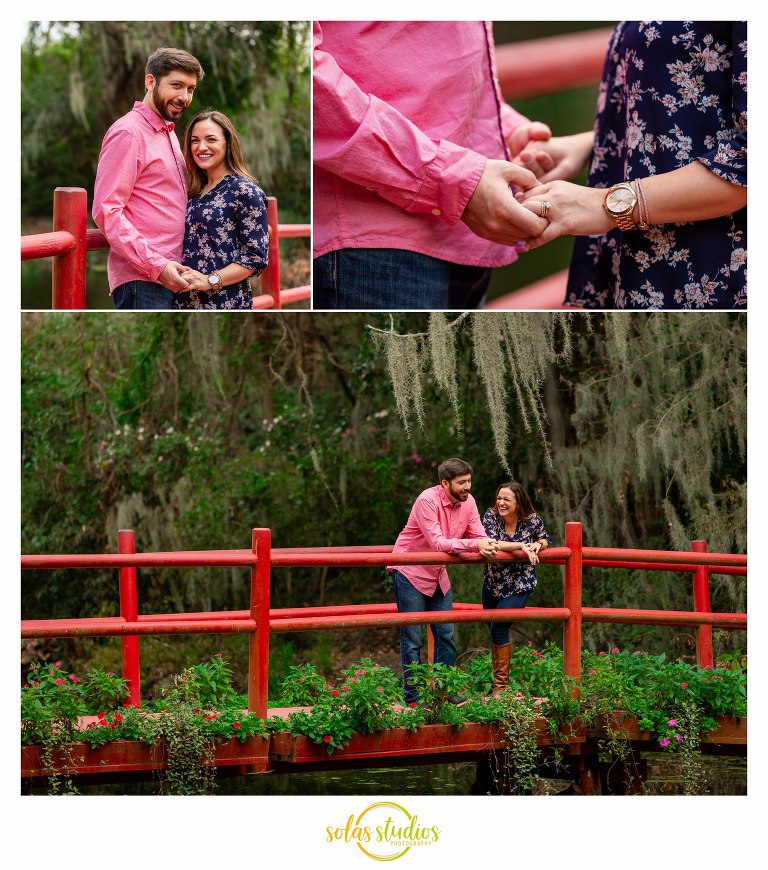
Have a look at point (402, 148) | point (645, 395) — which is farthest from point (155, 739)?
point (645, 395)

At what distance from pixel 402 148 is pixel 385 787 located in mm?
2959

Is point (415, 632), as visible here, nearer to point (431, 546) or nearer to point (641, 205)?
point (431, 546)

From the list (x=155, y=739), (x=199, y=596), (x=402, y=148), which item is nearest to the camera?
(x=402, y=148)

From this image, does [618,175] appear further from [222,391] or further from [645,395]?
[222,391]

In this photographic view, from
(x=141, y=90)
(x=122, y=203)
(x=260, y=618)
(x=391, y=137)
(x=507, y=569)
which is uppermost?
(x=141, y=90)

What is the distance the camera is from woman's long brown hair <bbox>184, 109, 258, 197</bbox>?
3.61 meters

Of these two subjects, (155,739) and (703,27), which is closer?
(703,27)

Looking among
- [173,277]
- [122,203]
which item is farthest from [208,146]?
[173,277]

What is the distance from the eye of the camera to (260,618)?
3.96 metres

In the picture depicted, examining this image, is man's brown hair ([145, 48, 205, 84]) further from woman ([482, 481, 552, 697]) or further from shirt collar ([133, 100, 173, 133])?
woman ([482, 481, 552, 697])

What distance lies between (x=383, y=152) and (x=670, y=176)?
882 millimetres

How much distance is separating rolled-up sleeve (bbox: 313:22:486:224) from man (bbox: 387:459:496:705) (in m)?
1.39

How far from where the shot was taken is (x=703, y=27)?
3381mm

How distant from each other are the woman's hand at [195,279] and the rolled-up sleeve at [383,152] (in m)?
0.57
